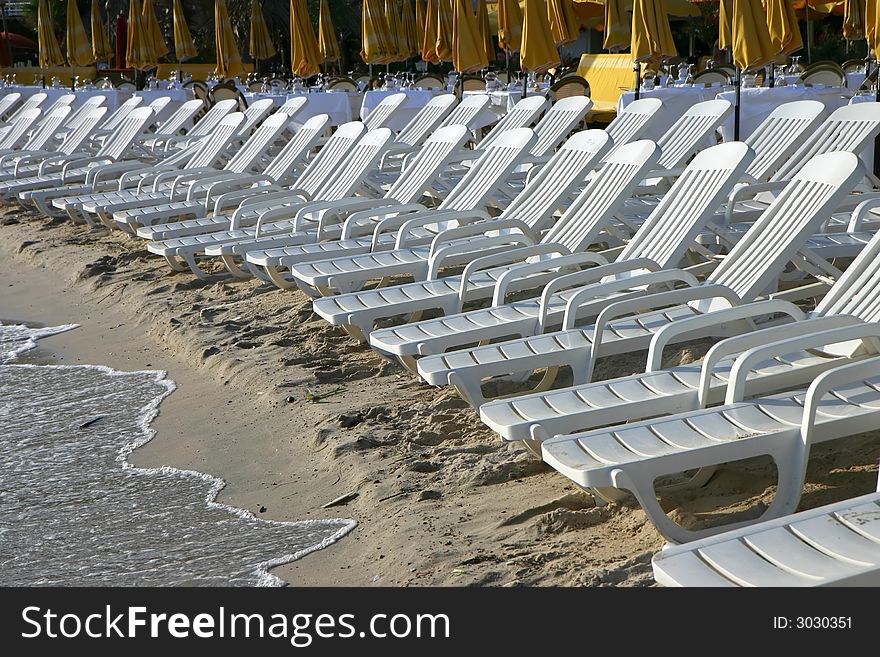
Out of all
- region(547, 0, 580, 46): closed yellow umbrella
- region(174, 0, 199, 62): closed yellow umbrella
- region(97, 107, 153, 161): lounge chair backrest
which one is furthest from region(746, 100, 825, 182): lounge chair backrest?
region(174, 0, 199, 62): closed yellow umbrella

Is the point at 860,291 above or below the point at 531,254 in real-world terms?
above

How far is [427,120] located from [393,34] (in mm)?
5654

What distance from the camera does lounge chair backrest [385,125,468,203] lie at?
A: 6.69 m

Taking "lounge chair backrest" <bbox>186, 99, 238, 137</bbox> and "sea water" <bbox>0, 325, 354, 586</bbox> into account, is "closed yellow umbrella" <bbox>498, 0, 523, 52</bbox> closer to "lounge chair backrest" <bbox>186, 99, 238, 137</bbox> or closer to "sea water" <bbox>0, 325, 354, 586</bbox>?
"lounge chair backrest" <bbox>186, 99, 238, 137</bbox>

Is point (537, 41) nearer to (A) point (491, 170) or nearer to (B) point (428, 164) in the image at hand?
(B) point (428, 164)

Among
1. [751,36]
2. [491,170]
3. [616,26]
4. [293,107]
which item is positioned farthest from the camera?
[616,26]

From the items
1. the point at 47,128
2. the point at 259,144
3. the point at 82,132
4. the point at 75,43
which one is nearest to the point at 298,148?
the point at 259,144

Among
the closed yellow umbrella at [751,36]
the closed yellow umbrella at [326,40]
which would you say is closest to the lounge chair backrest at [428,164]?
the closed yellow umbrella at [751,36]

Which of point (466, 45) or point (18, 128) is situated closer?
point (466, 45)

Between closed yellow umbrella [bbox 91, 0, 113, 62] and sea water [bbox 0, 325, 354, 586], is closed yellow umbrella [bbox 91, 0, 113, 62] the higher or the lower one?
the higher one

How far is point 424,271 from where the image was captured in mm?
5277

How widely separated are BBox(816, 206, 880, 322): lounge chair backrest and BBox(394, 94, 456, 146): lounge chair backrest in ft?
16.8

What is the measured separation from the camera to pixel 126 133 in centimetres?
1053

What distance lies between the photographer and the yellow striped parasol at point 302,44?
14.1 meters
